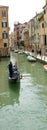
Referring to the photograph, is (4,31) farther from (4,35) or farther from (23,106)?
(23,106)

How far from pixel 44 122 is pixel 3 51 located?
2071 inches

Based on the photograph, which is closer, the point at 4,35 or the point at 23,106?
the point at 23,106

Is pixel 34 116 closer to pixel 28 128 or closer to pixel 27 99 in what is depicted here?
pixel 28 128

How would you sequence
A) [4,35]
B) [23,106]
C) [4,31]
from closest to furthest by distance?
[23,106], [4,31], [4,35]

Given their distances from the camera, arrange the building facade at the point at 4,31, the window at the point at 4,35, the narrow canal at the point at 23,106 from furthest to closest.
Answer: the window at the point at 4,35 < the building facade at the point at 4,31 < the narrow canal at the point at 23,106

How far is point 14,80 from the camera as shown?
80.3ft

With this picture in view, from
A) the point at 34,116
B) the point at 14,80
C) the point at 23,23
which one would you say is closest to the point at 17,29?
the point at 23,23

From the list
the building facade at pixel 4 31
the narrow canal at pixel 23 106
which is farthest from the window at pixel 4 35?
the narrow canal at pixel 23 106

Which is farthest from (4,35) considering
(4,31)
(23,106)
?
(23,106)

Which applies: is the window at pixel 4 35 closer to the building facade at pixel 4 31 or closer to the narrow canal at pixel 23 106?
the building facade at pixel 4 31

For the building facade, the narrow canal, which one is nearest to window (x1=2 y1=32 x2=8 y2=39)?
the building facade

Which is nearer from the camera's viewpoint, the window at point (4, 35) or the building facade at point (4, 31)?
the building facade at point (4, 31)

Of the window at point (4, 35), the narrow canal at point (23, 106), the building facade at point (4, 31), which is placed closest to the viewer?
the narrow canal at point (23, 106)

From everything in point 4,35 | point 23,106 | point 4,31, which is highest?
point 23,106
